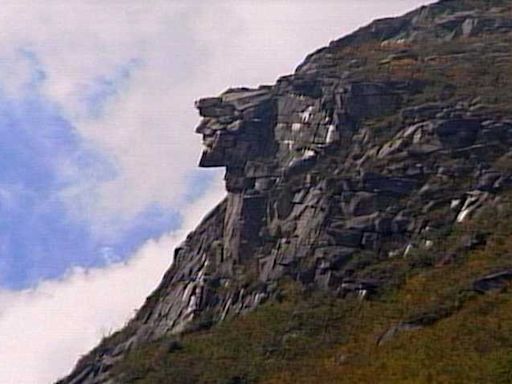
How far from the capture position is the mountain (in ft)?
218

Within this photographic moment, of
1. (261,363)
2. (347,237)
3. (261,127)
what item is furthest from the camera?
(261,127)

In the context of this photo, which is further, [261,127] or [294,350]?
[261,127]

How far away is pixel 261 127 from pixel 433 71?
11513 mm

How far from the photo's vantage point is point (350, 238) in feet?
257

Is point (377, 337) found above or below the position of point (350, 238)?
below

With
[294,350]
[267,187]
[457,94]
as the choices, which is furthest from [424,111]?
[294,350]

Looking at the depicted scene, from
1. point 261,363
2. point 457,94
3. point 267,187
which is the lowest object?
point 261,363

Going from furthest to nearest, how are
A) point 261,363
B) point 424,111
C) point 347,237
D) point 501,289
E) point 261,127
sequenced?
point 261,127 < point 424,111 < point 347,237 < point 261,363 < point 501,289

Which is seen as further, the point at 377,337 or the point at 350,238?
the point at 350,238

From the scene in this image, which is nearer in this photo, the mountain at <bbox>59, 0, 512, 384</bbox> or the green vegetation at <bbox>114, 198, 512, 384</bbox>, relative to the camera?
the green vegetation at <bbox>114, 198, 512, 384</bbox>

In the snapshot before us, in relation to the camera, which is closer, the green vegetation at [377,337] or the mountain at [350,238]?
the green vegetation at [377,337]

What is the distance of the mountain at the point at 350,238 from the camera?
218 feet

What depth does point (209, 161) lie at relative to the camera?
9394 cm

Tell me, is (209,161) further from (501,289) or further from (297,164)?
(501,289)
